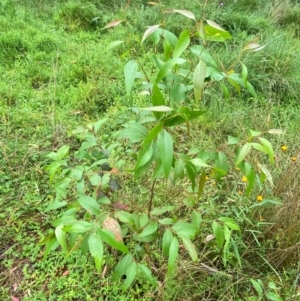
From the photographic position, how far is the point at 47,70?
11.2ft

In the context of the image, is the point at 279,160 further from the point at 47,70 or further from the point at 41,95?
the point at 47,70

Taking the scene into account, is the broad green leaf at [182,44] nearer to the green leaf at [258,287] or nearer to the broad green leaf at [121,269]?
the broad green leaf at [121,269]

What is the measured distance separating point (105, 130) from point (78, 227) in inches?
69.5

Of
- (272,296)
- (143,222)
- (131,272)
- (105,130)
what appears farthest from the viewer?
(105,130)

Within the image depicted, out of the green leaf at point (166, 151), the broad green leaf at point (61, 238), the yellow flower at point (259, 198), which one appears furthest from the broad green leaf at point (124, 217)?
the yellow flower at point (259, 198)

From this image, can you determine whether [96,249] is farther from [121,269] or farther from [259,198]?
[259,198]

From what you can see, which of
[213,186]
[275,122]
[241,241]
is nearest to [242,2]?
[275,122]

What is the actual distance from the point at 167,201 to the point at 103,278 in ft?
1.72

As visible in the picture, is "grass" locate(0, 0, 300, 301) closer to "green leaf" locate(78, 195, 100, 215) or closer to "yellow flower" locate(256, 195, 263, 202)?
"yellow flower" locate(256, 195, 263, 202)

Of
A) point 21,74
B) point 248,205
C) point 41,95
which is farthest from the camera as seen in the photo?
point 21,74

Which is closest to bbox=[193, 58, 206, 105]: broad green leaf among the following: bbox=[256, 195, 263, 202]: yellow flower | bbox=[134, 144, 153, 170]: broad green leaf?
bbox=[134, 144, 153, 170]: broad green leaf

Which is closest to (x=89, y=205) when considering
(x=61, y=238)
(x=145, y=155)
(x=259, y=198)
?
(x=61, y=238)

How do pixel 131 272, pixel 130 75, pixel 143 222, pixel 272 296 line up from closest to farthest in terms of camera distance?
pixel 130 75, pixel 131 272, pixel 143 222, pixel 272 296

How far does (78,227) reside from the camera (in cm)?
105
